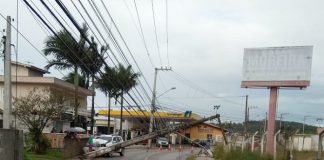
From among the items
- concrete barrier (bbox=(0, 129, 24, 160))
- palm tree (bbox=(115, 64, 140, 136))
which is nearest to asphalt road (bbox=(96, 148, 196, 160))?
palm tree (bbox=(115, 64, 140, 136))

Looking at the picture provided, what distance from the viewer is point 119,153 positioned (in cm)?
4266

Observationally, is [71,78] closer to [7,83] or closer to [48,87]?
[48,87]

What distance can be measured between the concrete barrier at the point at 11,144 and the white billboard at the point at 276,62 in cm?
3102

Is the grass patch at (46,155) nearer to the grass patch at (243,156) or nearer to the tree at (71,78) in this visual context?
the grass patch at (243,156)

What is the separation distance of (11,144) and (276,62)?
32602 millimetres

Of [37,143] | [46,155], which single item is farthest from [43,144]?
[46,155]

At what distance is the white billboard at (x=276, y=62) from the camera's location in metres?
42.9

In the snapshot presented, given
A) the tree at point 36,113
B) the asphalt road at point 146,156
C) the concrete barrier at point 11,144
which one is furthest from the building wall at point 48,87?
the concrete barrier at point 11,144

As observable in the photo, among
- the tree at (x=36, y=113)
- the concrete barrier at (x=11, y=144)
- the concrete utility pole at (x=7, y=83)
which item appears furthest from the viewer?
the tree at (x=36, y=113)

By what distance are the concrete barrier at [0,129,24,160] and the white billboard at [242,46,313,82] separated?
3102 cm

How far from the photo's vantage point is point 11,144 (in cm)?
1542

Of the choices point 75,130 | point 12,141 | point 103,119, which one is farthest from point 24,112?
point 103,119

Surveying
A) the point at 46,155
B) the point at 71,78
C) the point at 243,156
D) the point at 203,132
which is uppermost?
the point at 71,78

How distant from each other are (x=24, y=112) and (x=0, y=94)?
16212 millimetres
